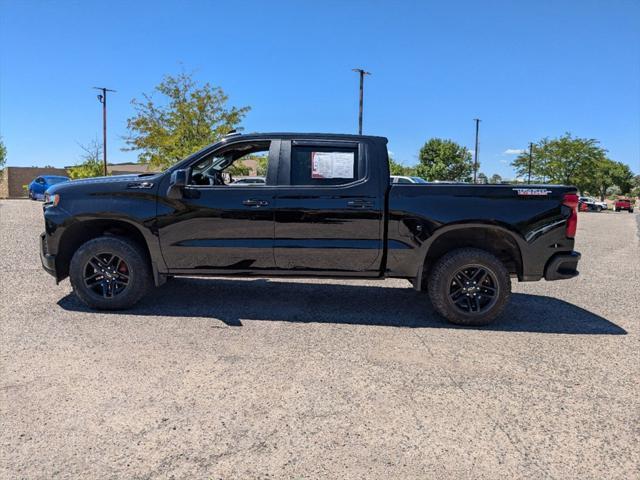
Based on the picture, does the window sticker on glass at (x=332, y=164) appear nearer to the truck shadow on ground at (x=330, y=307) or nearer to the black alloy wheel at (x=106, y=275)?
the truck shadow on ground at (x=330, y=307)

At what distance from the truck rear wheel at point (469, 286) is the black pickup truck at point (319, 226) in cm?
1

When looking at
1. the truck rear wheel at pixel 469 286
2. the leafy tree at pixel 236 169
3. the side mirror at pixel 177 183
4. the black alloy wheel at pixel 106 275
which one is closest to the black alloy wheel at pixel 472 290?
the truck rear wheel at pixel 469 286

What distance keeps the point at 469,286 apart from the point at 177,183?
3.19 m

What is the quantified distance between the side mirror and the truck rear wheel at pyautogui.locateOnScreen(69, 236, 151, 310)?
0.78 meters

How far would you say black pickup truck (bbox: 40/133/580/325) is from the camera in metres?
4.75

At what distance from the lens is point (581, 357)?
13.1 feet

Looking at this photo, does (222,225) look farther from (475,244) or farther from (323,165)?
(475,244)

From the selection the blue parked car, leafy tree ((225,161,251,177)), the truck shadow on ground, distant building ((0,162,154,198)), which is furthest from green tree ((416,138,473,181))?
the truck shadow on ground

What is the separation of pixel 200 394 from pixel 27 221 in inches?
561

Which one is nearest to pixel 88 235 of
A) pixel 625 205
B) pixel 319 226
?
pixel 319 226

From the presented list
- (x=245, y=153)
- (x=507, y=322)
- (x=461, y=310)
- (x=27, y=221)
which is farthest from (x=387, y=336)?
(x=27, y=221)

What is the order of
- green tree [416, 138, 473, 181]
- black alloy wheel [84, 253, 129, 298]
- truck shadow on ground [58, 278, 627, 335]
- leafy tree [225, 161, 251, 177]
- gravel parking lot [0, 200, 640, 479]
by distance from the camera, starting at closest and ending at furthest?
1. gravel parking lot [0, 200, 640, 479]
2. truck shadow on ground [58, 278, 627, 335]
3. black alloy wheel [84, 253, 129, 298]
4. leafy tree [225, 161, 251, 177]
5. green tree [416, 138, 473, 181]

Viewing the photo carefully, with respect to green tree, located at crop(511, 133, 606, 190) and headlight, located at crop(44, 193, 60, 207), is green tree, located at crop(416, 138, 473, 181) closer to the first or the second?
green tree, located at crop(511, 133, 606, 190)

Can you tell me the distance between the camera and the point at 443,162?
67938 millimetres
